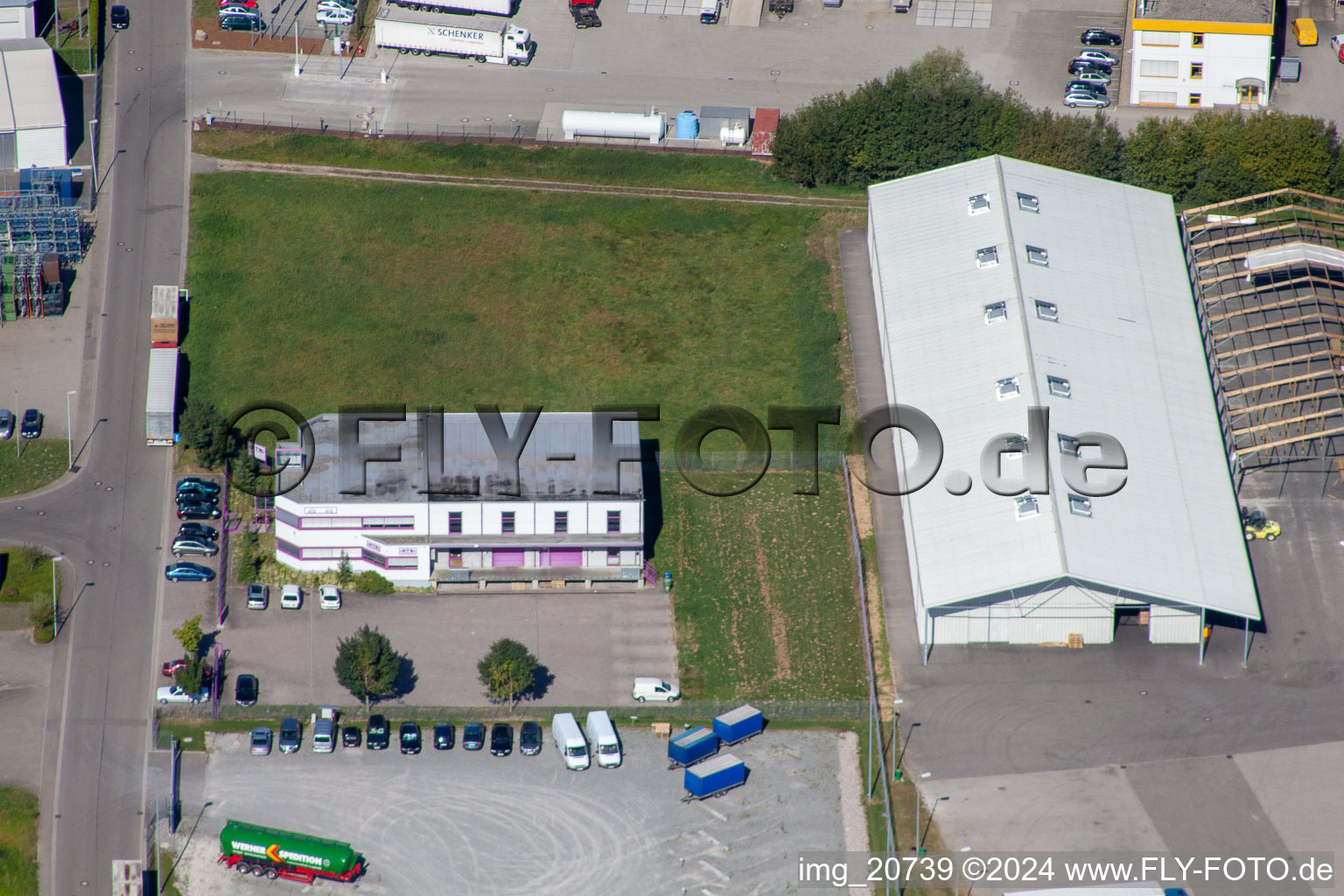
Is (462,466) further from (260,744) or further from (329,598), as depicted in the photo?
(260,744)

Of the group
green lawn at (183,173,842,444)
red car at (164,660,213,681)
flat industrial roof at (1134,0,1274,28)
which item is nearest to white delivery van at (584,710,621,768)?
red car at (164,660,213,681)

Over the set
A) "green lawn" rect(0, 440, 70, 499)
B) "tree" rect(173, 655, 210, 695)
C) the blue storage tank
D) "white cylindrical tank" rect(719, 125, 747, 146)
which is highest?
the blue storage tank

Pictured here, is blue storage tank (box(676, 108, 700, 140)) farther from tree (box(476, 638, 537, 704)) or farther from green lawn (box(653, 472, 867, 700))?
tree (box(476, 638, 537, 704))

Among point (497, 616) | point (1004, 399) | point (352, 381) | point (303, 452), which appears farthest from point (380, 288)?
point (1004, 399)

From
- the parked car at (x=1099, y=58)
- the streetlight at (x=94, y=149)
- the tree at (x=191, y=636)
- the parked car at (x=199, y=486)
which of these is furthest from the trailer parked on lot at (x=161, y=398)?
the parked car at (x=1099, y=58)

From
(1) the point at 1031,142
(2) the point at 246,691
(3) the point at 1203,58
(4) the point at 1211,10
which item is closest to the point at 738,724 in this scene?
(2) the point at 246,691

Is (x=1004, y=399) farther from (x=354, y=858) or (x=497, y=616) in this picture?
(x=354, y=858)
